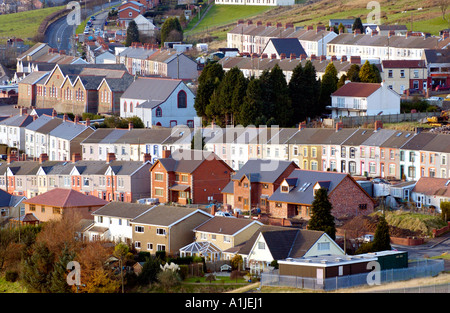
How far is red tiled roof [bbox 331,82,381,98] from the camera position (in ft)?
239

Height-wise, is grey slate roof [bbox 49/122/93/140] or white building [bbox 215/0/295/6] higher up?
white building [bbox 215/0/295/6]

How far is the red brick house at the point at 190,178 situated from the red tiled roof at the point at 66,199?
3.96 metres

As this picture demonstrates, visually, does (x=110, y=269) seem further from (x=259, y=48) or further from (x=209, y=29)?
(x=209, y=29)

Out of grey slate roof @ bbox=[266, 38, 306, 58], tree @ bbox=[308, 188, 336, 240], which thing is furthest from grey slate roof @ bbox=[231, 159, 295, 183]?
grey slate roof @ bbox=[266, 38, 306, 58]

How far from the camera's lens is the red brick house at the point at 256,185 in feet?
192

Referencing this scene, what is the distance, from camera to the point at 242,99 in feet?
236

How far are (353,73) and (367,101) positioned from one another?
6078 millimetres

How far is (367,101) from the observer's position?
7231cm

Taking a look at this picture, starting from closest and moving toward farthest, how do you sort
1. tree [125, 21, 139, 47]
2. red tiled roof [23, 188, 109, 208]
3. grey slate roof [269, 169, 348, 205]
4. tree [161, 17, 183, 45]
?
grey slate roof [269, 169, 348, 205] → red tiled roof [23, 188, 109, 208] → tree [161, 17, 183, 45] → tree [125, 21, 139, 47]

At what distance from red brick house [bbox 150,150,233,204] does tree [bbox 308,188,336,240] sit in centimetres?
1158

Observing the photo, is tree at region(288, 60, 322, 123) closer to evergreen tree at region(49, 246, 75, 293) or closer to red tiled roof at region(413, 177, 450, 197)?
red tiled roof at region(413, 177, 450, 197)

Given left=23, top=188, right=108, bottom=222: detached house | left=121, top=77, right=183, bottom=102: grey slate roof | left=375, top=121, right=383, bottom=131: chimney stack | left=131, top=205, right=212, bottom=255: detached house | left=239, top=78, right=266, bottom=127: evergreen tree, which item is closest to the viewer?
left=131, top=205, right=212, bottom=255: detached house

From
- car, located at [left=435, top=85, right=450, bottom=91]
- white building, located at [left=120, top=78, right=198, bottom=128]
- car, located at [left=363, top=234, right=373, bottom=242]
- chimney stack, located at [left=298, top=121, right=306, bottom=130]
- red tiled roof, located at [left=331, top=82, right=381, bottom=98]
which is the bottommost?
car, located at [left=363, top=234, right=373, bottom=242]

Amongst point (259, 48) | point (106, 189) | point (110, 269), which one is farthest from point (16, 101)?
point (110, 269)
